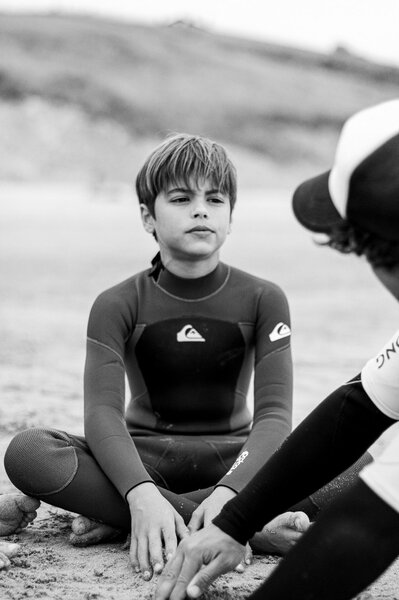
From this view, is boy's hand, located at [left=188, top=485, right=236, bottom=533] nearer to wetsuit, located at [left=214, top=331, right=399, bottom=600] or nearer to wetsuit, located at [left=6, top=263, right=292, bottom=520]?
wetsuit, located at [left=6, top=263, right=292, bottom=520]

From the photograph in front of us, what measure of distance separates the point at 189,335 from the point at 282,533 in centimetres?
84

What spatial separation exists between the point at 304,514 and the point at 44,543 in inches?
32.3

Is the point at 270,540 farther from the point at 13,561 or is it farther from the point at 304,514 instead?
the point at 13,561

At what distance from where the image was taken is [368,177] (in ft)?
6.06

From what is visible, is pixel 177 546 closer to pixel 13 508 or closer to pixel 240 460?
pixel 240 460

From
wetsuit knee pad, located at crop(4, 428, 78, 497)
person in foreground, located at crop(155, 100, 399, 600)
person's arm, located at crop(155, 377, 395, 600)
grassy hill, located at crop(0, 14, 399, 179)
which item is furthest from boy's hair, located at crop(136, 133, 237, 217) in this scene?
grassy hill, located at crop(0, 14, 399, 179)

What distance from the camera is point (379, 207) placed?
1.82m

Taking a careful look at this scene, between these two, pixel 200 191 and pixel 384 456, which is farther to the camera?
pixel 200 191

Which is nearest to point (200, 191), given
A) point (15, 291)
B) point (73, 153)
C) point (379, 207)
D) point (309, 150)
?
point (379, 207)

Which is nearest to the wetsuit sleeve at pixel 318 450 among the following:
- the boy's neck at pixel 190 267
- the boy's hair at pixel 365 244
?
the boy's hair at pixel 365 244

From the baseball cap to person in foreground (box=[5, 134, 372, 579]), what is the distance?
127 cm

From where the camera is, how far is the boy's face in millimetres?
3324

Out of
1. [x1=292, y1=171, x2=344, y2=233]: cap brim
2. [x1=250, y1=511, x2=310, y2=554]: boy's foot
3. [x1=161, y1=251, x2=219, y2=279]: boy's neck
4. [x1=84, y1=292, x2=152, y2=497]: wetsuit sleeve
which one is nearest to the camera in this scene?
[x1=292, y1=171, x2=344, y2=233]: cap brim

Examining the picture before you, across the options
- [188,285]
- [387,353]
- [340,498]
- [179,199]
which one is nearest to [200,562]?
[340,498]
